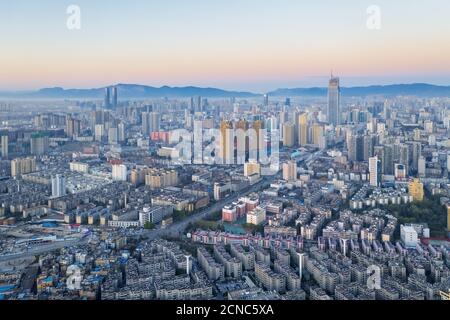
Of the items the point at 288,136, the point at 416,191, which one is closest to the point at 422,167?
the point at 416,191

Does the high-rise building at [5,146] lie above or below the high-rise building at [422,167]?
above

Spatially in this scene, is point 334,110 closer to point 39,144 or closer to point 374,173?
point 374,173

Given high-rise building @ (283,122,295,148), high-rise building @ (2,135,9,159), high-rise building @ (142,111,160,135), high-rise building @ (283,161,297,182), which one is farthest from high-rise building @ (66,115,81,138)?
high-rise building @ (283,161,297,182)

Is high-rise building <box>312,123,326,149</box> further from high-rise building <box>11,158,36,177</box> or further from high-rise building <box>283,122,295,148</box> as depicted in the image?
high-rise building <box>11,158,36,177</box>

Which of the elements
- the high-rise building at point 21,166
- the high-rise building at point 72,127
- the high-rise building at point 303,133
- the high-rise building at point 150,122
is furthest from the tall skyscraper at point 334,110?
the high-rise building at point 21,166

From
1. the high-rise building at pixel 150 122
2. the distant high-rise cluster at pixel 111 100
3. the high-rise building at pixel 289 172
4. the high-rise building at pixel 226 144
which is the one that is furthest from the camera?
the high-rise building at pixel 150 122

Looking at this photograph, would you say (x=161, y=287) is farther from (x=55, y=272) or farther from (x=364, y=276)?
(x=364, y=276)

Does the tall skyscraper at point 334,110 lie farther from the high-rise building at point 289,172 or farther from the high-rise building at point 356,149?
the high-rise building at point 289,172

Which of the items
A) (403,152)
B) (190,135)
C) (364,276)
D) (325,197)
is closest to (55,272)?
(364,276)
